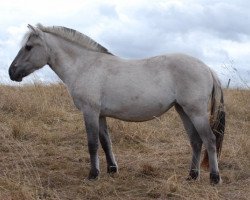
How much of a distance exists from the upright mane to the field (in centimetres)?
158

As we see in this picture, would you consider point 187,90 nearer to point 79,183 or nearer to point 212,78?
point 212,78

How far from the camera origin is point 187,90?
547 centimetres

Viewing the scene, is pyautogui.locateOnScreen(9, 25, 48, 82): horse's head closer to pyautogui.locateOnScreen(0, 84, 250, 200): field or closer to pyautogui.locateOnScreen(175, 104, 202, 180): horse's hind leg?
pyautogui.locateOnScreen(0, 84, 250, 200): field

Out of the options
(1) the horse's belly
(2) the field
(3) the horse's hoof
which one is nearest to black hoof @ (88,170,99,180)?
(2) the field

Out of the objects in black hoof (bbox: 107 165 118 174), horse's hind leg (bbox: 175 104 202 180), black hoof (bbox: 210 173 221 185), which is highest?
horse's hind leg (bbox: 175 104 202 180)

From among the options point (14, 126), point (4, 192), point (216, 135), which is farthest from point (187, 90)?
point (14, 126)

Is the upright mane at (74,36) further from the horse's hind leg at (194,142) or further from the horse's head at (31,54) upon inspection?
the horse's hind leg at (194,142)

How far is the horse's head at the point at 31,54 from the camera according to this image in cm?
594

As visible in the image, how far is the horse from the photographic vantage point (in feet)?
18.1

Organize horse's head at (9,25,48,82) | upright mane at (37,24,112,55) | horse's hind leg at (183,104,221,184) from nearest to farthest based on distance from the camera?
horse's hind leg at (183,104,221,184) → horse's head at (9,25,48,82) → upright mane at (37,24,112,55)

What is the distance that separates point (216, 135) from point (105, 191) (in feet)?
5.45

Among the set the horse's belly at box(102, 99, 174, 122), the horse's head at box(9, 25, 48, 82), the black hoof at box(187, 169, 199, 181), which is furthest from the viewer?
the horse's head at box(9, 25, 48, 82)

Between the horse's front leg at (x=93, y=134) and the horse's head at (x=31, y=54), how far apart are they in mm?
1015

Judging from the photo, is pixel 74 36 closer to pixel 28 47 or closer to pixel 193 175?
pixel 28 47
